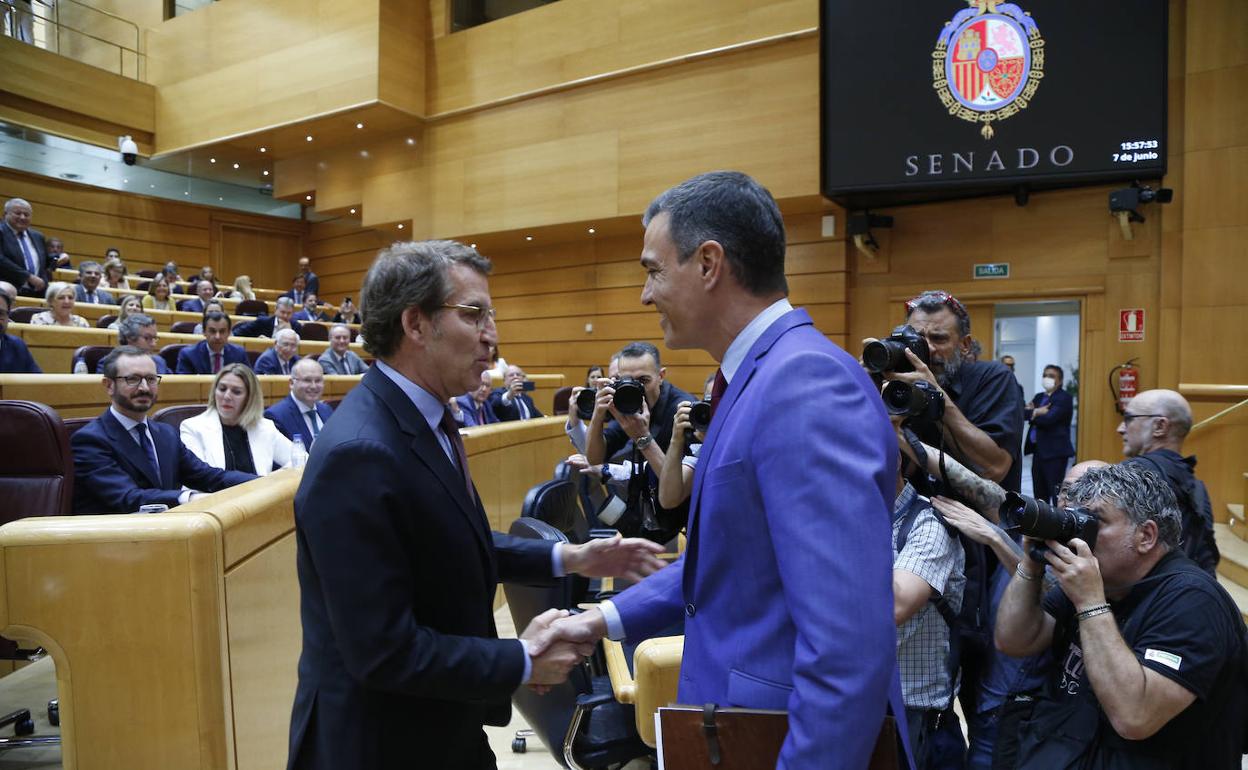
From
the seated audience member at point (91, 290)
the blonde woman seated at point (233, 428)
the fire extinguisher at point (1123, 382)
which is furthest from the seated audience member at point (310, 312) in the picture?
the fire extinguisher at point (1123, 382)

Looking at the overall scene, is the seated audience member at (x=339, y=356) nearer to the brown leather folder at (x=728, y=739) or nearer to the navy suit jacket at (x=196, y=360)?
the navy suit jacket at (x=196, y=360)

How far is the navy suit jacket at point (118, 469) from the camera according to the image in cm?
330

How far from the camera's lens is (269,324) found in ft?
30.2

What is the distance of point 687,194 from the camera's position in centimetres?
110

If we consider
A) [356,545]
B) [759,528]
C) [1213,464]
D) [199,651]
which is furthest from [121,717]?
[1213,464]

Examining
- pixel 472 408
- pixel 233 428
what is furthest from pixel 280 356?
pixel 233 428

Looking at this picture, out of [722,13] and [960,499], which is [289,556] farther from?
[722,13]

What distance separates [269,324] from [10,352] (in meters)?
4.34

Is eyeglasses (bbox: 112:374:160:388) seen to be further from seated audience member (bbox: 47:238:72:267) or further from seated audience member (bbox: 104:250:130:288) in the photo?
seated audience member (bbox: 47:238:72:267)

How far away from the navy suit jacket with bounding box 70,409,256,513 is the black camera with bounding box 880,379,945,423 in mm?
2830

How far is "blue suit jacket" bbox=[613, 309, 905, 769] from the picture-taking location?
0.85 metres

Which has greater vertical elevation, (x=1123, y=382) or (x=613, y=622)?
(x=1123, y=382)

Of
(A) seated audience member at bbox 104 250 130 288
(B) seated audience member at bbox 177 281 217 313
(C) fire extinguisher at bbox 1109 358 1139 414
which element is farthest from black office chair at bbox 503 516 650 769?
(A) seated audience member at bbox 104 250 130 288

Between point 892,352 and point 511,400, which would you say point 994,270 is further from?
point 892,352
